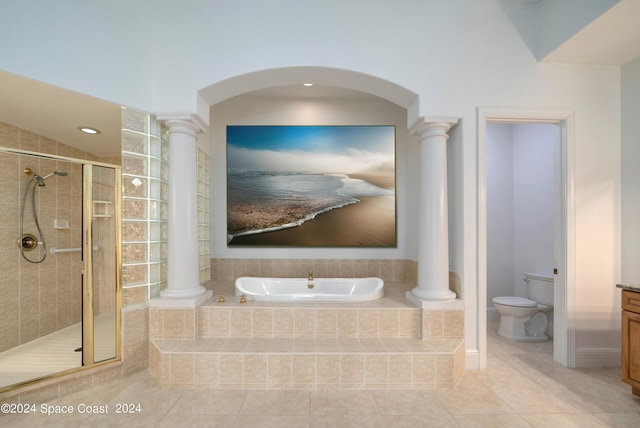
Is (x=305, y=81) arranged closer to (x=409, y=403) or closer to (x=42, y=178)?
(x=42, y=178)

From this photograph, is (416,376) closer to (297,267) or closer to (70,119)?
(297,267)

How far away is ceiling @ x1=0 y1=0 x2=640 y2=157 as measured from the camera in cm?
214

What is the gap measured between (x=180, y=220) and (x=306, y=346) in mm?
1470

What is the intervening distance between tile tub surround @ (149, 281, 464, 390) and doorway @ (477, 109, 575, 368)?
17.0 inches

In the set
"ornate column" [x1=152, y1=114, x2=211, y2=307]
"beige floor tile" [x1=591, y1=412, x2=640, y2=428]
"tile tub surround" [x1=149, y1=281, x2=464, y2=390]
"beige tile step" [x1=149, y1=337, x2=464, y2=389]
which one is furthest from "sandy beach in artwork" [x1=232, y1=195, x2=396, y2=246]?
"beige floor tile" [x1=591, y1=412, x2=640, y2=428]

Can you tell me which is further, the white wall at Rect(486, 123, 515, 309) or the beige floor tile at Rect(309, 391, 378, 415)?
the white wall at Rect(486, 123, 515, 309)

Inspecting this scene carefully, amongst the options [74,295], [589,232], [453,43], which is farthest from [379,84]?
[74,295]

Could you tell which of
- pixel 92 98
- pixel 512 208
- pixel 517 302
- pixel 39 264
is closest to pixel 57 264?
pixel 39 264

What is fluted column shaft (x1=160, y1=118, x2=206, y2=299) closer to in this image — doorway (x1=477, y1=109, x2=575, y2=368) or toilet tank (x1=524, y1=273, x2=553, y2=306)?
doorway (x1=477, y1=109, x2=575, y2=368)

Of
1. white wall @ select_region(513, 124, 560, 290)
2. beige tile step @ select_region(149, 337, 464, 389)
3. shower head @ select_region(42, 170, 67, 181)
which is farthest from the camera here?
white wall @ select_region(513, 124, 560, 290)

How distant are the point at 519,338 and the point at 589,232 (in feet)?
4.54

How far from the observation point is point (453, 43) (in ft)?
8.71

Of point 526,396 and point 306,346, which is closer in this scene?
point 526,396

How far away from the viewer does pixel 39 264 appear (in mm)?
2879
